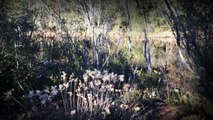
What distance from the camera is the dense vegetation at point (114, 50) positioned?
3.91 metres

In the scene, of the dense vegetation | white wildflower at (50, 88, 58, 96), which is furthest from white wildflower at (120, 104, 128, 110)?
white wildflower at (50, 88, 58, 96)

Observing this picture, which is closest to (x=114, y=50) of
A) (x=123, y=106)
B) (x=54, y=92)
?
(x=123, y=106)

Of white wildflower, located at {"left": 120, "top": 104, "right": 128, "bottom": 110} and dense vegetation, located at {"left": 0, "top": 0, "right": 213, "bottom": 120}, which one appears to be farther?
dense vegetation, located at {"left": 0, "top": 0, "right": 213, "bottom": 120}

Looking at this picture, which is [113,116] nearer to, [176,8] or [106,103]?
[106,103]

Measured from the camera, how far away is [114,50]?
4.01 meters

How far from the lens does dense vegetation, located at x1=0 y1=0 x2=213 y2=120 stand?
154 inches

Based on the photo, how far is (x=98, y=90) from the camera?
12.5 feet

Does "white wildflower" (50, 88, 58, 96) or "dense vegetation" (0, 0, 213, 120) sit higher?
"dense vegetation" (0, 0, 213, 120)

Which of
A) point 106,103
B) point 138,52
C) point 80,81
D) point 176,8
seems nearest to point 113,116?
point 106,103

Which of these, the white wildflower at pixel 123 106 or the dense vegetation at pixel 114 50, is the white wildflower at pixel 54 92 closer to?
the dense vegetation at pixel 114 50

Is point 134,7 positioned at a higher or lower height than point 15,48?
higher

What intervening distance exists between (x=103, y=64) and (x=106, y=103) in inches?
19.0

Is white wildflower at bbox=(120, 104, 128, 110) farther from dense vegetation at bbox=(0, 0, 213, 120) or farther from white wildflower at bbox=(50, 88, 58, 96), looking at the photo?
white wildflower at bbox=(50, 88, 58, 96)

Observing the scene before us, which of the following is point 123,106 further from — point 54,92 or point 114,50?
point 54,92
